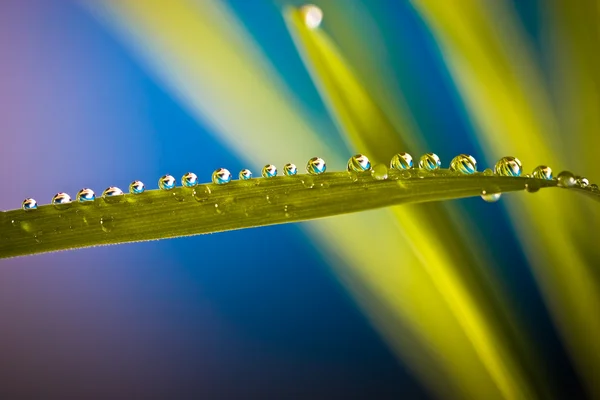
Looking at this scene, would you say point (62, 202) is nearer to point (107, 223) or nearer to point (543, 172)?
point (107, 223)

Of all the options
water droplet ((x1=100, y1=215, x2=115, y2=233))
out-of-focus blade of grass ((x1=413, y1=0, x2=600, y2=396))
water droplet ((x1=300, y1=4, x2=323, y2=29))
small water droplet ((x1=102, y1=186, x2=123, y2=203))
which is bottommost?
water droplet ((x1=100, y1=215, x2=115, y2=233))

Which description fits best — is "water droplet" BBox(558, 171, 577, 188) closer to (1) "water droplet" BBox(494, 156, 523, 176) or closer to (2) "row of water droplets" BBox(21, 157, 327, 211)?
(1) "water droplet" BBox(494, 156, 523, 176)

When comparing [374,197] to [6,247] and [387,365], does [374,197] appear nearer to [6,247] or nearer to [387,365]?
[6,247]

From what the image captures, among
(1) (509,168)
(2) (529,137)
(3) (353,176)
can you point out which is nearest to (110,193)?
(3) (353,176)

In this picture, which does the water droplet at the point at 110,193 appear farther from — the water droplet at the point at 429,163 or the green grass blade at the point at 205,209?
the water droplet at the point at 429,163

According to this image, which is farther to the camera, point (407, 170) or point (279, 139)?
point (279, 139)

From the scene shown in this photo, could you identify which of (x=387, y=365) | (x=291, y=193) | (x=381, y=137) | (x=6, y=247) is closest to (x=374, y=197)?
(x=291, y=193)

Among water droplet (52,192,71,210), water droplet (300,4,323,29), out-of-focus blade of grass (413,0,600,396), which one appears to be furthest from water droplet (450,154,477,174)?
water droplet (300,4,323,29)
